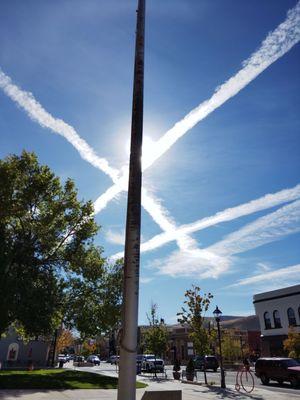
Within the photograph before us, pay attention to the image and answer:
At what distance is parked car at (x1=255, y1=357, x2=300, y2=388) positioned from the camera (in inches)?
1001

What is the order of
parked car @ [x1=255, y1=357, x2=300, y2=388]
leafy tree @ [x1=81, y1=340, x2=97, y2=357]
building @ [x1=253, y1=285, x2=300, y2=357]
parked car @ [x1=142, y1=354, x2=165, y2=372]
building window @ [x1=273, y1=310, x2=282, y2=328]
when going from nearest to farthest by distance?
parked car @ [x1=255, y1=357, x2=300, y2=388] < parked car @ [x1=142, y1=354, x2=165, y2=372] < building @ [x1=253, y1=285, x2=300, y2=357] < building window @ [x1=273, y1=310, x2=282, y2=328] < leafy tree @ [x1=81, y1=340, x2=97, y2=357]

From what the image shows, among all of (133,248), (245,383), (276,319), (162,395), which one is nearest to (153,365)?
(245,383)

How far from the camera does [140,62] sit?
8953mm

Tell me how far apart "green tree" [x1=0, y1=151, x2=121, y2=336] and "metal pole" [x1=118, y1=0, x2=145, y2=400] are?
16.9 meters

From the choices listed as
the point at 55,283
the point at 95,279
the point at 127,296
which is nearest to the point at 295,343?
the point at 95,279

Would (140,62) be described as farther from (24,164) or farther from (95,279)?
(95,279)

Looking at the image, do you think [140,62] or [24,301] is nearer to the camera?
[140,62]

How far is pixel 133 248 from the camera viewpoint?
715cm

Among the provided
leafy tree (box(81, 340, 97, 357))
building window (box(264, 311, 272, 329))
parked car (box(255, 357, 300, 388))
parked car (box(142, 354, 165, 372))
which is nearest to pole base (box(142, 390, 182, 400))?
parked car (box(255, 357, 300, 388))

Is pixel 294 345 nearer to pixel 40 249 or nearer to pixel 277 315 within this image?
pixel 277 315

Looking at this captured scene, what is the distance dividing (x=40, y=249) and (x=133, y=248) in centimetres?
2109

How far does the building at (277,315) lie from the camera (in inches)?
1874

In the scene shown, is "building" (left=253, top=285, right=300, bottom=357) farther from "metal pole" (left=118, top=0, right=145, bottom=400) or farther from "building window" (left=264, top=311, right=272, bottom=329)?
"metal pole" (left=118, top=0, right=145, bottom=400)

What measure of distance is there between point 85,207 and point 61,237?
2.76 m
